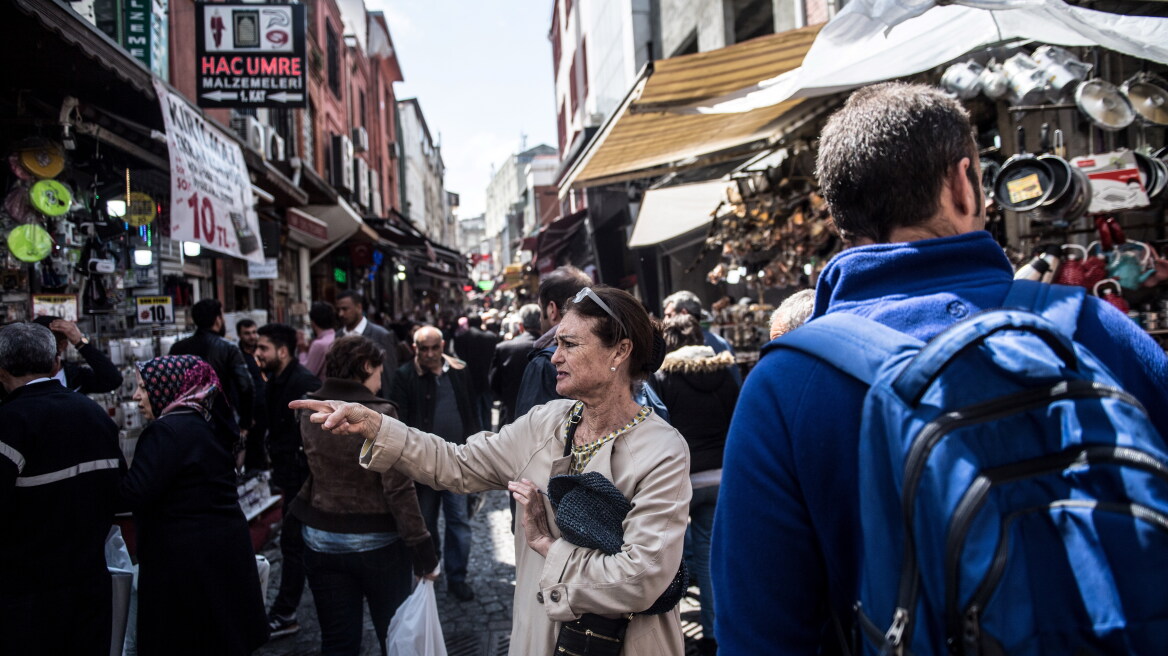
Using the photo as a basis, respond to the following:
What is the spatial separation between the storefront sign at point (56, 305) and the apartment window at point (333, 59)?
14768mm

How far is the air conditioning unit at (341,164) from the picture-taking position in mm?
17258

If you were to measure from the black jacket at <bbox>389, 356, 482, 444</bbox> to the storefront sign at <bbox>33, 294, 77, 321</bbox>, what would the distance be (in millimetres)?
2060

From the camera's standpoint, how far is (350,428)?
7.22 ft

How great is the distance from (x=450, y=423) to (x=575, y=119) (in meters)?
22.9

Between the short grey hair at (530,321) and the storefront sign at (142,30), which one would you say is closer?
the short grey hair at (530,321)

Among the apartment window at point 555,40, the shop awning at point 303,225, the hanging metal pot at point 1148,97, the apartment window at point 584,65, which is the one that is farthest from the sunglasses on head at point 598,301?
the apartment window at point 555,40

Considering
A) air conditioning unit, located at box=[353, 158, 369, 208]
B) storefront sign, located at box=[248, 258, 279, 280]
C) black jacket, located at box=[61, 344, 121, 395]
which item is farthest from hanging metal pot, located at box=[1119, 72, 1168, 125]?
air conditioning unit, located at box=[353, 158, 369, 208]

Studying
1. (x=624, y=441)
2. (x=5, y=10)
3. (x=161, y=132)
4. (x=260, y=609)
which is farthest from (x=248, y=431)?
(x=624, y=441)

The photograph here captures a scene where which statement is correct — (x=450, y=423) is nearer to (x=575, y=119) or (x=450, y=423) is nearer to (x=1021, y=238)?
(x=1021, y=238)

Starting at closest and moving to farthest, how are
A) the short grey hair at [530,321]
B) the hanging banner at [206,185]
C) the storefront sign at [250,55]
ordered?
the hanging banner at [206,185] < the short grey hair at [530,321] < the storefront sign at [250,55]

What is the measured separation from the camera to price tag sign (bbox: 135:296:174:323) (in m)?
5.93

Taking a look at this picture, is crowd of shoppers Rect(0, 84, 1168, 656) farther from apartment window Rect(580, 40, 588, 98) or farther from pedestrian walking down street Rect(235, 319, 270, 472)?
apartment window Rect(580, 40, 588, 98)

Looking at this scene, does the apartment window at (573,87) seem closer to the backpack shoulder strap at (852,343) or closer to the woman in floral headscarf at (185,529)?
the woman in floral headscarf at (185,529)

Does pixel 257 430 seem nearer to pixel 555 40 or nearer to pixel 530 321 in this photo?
pixel 530 321
